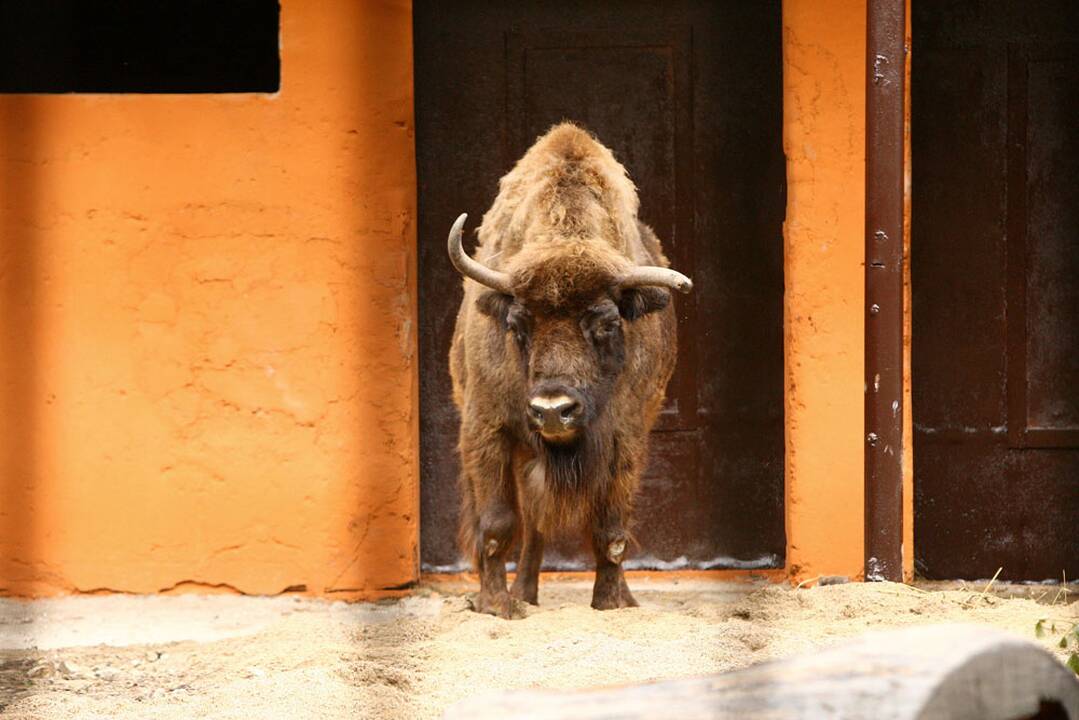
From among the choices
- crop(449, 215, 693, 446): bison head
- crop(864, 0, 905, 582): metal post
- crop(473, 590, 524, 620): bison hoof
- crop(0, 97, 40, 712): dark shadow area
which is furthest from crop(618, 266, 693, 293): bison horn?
crop(0, 97, 40, 712): dark shadow area

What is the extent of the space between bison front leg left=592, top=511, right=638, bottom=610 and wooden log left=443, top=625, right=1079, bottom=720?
3.65m

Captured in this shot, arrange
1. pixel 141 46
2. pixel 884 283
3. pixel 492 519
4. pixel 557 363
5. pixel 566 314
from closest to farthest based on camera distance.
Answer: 1. pixel 884 283
2. pixel 557 363
3. pixel 566 314
4. pixel 492 519
5. pixel 141 46

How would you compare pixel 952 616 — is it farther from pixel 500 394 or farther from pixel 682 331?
pixel 682 331

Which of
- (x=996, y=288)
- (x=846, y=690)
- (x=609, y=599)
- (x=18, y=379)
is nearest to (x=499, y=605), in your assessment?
(x=609, y=599)

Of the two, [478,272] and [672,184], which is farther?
[672,184]

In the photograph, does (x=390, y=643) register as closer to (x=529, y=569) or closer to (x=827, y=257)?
(x=529, y=569)

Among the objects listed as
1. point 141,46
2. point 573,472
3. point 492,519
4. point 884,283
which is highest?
point 141,46

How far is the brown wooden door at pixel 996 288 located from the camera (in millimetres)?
7051

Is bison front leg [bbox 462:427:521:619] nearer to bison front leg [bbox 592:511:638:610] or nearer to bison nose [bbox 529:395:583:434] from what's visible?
bison front leg [bbox 592:511:638:610]

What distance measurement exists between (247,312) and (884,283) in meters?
2.95

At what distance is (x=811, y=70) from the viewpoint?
6.57 m

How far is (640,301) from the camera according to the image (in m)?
5.61

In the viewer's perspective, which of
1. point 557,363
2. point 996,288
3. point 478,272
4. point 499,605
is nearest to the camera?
point 557,363

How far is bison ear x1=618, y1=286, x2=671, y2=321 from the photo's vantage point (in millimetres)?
5578
